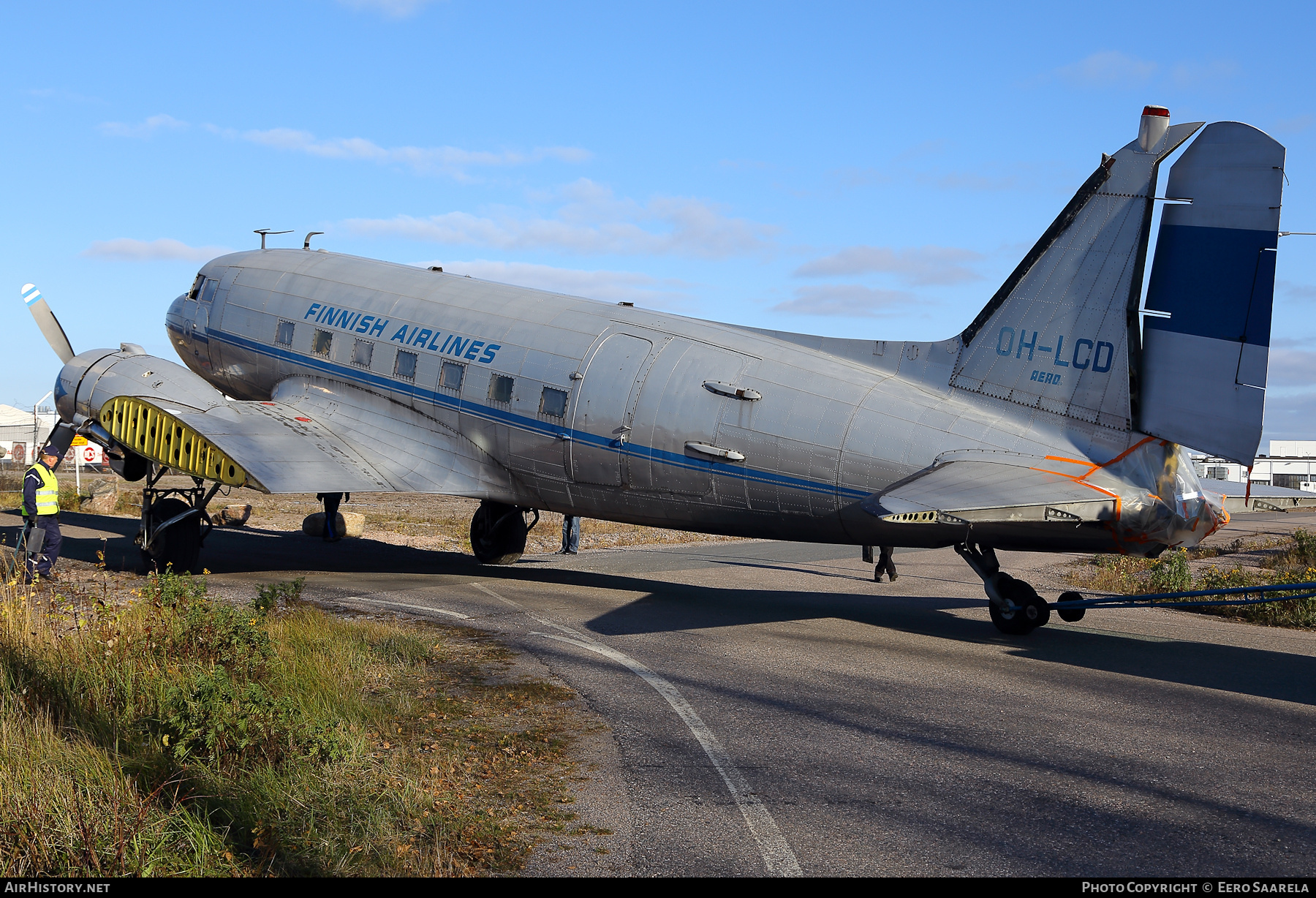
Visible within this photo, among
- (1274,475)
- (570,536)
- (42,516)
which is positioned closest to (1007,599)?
(570,536)

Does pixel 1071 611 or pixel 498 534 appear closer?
pixel 1071 611

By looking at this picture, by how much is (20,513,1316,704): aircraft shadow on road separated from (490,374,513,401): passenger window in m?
4.27

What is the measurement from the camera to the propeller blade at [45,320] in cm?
2230

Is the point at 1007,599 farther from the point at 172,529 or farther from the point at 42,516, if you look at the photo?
the point at 42,516

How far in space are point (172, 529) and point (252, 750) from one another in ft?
40.2

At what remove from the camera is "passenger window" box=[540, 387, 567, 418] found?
56.4ft

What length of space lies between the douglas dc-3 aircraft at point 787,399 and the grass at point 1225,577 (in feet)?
15.8

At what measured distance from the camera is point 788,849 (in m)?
6.26

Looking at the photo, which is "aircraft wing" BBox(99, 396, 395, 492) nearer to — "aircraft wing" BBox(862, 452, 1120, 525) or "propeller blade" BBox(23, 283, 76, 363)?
"propeller blade" BBox(23, 283, 76, 363)

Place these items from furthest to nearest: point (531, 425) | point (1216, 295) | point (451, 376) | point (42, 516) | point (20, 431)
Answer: point (20, 431) → point (451, 376) → point (531, 425) → point (42, 516) → point (1216, 295)

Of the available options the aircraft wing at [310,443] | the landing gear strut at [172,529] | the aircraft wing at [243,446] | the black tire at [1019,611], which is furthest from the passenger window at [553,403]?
the black tire at [1019,611]

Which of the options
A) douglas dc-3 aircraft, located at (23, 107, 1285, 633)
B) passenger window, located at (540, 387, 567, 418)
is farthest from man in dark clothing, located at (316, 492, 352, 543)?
passenger window, located at (540, 387, 567, 418)

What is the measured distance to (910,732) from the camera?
30.2ft

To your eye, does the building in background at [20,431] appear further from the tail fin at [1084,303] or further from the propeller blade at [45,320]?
the tail fin at [1084,303]
